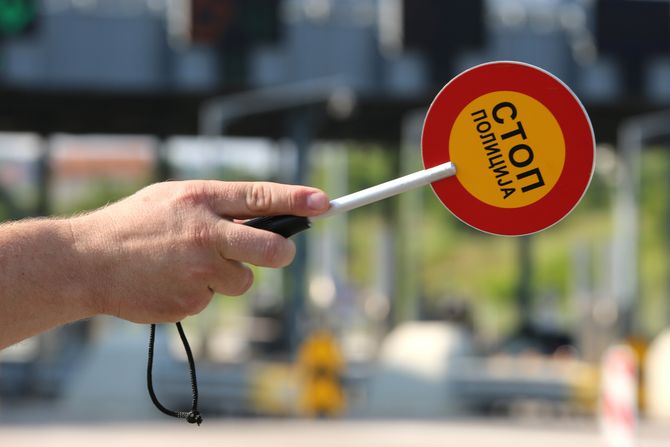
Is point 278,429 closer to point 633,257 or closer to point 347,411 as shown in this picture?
point 347,411

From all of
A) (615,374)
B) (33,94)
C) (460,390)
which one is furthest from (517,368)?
(33,94)

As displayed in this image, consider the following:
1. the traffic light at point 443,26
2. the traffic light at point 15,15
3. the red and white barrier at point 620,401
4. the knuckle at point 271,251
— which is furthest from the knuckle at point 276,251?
the traffic light at point 443,26

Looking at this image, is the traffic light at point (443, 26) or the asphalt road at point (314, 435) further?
the traffic light at point (443, 26)

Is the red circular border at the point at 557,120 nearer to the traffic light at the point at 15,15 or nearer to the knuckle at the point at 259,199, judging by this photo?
the knuckle at the point at 259,199

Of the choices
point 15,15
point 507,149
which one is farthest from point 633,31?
point 507,149

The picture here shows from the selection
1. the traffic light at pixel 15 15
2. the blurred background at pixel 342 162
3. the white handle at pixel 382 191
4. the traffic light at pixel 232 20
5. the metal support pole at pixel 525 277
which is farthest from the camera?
the metal support pole at pixel 525 277

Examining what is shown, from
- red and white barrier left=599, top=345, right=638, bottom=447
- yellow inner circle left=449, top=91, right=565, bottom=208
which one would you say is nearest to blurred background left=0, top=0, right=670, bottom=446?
red and white barrier left=599, top=345, right=638, bottom=447

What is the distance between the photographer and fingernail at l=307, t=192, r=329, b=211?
1.96m

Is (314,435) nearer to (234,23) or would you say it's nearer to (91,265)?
(234,23)

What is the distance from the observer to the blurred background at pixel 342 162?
20.0 m

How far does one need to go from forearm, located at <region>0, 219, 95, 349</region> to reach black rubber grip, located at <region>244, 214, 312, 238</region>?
0.77 feet

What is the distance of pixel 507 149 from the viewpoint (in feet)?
6.60

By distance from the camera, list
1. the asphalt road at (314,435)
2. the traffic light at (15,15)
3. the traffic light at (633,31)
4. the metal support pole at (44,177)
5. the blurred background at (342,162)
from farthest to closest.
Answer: the metal support pole at (44,177)
the traffic light at (633,31)
the traffic light at (15,15)
the blurred background at (342,162)
the asphalt road at (314,435)

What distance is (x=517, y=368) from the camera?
79.7 ft
